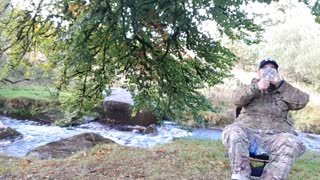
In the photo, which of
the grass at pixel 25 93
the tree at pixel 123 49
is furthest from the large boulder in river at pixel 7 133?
the tree at pixel 123 49

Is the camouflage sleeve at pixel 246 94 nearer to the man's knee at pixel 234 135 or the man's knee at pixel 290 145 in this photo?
the man's knee at pixel 234 135

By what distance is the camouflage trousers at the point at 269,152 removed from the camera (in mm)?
2867

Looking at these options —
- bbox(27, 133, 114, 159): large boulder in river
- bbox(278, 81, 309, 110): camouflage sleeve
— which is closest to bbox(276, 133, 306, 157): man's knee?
bbox(278, 81, 309, 110): camouflage sleeve

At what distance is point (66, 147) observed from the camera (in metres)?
8.38

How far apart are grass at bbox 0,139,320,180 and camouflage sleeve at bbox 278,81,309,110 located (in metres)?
2.01

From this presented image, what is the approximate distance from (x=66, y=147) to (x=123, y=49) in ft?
15.3

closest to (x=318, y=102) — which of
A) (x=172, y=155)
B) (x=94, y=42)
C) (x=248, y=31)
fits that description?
(x=172, y=155)

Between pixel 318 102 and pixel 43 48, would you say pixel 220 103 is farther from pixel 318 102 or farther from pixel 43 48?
pixel 43 48

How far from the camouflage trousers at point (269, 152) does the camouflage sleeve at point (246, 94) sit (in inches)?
12.2

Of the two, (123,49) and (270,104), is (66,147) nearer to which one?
(123,49)

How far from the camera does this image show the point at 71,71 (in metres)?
4.59

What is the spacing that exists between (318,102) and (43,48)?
1343 centimetres

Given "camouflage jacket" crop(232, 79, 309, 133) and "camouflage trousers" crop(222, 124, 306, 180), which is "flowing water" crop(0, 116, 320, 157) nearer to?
"camouflage jacket" crop(232, 79, 309, 133)

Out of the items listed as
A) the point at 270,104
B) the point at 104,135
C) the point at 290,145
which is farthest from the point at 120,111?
the point at 290,145
